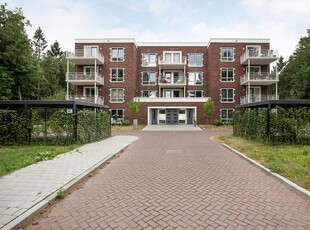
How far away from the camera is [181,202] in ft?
17.1

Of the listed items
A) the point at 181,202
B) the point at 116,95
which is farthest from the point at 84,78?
the point at 181,202

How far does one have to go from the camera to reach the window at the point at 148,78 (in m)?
40.2

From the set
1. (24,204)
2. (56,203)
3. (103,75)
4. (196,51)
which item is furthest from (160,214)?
→ (196,51)

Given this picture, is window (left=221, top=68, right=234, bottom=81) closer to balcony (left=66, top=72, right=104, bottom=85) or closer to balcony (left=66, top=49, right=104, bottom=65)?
balcony (left=66, top=49, right=104, bottom=65)

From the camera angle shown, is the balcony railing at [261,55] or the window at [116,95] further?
the window at [116,95]

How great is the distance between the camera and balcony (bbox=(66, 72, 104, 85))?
3466 cm

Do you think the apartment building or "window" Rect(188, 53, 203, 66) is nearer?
the apartment building

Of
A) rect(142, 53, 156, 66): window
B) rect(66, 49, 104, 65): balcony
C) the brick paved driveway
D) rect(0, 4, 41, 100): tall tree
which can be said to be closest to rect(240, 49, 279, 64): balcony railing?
rect(142, 53, 156, 66): window

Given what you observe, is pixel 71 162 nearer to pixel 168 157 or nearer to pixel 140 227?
pixel 168 157

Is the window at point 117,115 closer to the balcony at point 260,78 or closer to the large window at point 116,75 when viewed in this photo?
the large window at point 116,75

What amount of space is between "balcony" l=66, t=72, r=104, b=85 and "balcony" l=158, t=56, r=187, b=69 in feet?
30.8

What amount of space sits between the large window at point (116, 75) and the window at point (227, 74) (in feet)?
48.9

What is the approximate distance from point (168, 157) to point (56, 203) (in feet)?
20.0

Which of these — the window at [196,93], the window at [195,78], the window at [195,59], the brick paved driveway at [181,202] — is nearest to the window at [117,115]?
the window at [196,93]
